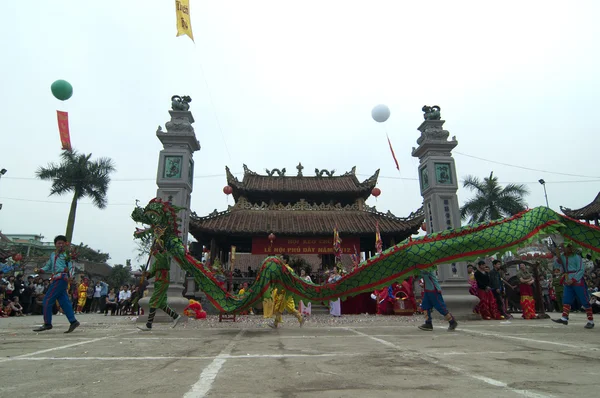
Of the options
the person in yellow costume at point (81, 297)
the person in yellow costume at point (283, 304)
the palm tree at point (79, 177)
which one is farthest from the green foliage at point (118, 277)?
the person in yellow costume at point (283, 304)

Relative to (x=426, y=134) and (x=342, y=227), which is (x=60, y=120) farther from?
(x=342, y=227)

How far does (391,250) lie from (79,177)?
25.4 m

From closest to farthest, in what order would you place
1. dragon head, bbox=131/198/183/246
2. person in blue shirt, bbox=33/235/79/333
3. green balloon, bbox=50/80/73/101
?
person in blue shirt, bbox=33/235/79/333 < dragon head, bbox=131/198/183/246 < green balloon, bbox=50/80/73/101

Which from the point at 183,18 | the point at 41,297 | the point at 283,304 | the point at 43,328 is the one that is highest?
the point at 183,18

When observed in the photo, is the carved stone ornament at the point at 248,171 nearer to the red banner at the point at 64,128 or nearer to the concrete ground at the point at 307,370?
the red banner at the point at 64,128

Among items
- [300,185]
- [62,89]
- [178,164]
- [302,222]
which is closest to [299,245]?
[302,222]

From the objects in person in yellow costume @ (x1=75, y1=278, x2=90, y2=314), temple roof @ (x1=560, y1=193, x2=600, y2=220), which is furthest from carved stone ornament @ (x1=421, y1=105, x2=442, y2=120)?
person in yellow costume @ (x1=75, y1=278, x2=90, y2=314)

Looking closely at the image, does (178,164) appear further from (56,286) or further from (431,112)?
(431,112)

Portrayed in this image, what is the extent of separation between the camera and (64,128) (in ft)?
30.3

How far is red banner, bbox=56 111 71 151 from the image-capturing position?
916cm

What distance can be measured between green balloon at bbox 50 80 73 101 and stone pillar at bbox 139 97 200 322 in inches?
97.4

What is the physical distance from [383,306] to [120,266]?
41125mm

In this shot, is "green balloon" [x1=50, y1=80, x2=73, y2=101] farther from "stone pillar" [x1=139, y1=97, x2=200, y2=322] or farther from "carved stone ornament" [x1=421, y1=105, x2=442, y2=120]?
"carved stone ornament" [x1=421, y1=105, x2=442, y2=120]

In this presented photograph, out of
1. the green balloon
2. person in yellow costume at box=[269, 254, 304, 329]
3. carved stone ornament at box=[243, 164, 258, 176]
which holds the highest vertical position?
carved stone ornament at box=[243, 164, 258, 176]
